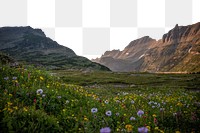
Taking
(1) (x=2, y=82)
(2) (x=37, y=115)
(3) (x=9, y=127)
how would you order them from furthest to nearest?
1. (1) (x=2, y=82)
2. (2) (x=37, y=115)
3. (3) (x=9, y=127)

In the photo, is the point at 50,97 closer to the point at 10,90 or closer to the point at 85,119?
the point at 10,90

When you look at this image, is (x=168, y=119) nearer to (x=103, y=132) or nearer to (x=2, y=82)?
(x=103, y=132)

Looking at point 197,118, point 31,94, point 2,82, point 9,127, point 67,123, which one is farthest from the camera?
point 2,82

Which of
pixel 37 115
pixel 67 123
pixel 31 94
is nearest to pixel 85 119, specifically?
pixel 67 123

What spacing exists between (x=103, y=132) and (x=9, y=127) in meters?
2.63

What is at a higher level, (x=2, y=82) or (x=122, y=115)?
(x=2, y=82)

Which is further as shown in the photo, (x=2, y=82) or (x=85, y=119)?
(x=2, y=82)

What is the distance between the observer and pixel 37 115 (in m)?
6.57

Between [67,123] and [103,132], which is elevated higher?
[103,132]

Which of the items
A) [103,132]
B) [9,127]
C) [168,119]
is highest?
[103,132]

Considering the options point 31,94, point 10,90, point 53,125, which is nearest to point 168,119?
point 53,125

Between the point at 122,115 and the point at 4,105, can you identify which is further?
the point at 122,115

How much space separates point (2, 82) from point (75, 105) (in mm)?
2928

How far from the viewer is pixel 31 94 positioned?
8570 millimetres
